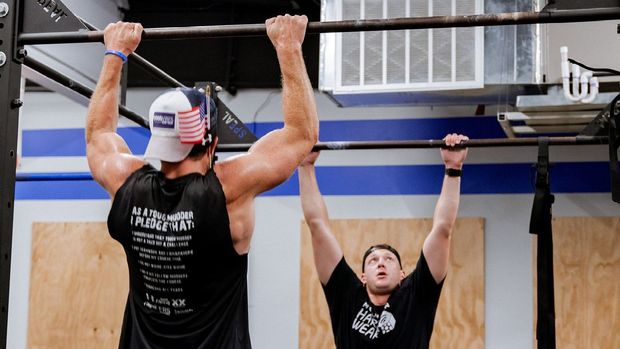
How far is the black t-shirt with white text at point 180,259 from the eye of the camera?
→ 2.87 m

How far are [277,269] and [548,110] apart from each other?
2.69m

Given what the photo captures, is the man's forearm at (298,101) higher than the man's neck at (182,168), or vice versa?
the man's forearm at (298,101)

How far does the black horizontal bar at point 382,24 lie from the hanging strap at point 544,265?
99cm

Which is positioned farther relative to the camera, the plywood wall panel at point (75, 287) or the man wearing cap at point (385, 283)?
the plywood wall panel at point (75, 287)

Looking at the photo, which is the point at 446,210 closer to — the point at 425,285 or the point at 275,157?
the point at 425,285

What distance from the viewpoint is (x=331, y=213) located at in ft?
24.9

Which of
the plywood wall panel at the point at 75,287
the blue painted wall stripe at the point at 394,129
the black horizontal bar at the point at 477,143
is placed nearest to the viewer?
the black horizontal bar at the point at 477,143

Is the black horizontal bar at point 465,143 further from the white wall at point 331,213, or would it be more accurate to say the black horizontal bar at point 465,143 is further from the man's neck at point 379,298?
the white wall at point 331,213

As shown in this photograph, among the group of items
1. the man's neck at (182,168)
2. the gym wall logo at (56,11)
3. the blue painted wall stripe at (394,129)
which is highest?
the gym wall logo at (56,11)

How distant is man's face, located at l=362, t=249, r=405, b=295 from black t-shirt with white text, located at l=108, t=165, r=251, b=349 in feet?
6.35

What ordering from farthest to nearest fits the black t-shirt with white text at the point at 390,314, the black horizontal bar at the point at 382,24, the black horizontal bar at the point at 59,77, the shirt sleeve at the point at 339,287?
the shirt sleeve at the point at 339,287
the black t-shirt with white text at the point at 390,314
the black horizontal bar at the point at 59,77
the black horizontal bar at the point at 382,24

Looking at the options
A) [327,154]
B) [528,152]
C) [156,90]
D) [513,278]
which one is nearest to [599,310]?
[513,278]

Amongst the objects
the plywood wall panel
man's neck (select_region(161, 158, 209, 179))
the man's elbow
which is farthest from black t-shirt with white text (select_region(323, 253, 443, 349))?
the plywood wall panel

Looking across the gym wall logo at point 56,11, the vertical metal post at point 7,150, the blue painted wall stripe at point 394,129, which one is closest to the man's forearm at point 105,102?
the vertical metal post at point 7,150
